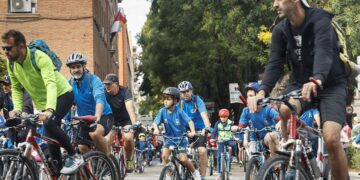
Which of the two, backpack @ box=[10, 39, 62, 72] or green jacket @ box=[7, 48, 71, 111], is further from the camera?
backpack @ box=[10, 39, 62, 72]

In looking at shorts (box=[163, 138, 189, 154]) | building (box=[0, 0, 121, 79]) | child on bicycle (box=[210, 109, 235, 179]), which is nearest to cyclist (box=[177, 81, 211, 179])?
shorts (box=[163, 138, 189, 154])

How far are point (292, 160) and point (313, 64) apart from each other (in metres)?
0.84

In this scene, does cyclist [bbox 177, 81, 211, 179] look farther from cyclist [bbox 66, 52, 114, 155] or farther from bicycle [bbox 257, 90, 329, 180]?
bicycle [bbox 257, 90, 329, 180]

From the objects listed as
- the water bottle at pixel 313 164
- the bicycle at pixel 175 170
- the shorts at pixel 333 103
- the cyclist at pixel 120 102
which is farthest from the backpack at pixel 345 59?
the cyclist at pixel 120 102

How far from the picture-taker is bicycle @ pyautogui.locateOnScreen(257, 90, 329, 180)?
576 centimetres

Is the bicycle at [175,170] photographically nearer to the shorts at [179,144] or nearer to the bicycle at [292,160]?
the shorts at [179,144]

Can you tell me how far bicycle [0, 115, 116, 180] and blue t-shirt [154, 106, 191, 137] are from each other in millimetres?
3418

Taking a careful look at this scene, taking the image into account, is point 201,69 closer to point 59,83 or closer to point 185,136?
point 185,136

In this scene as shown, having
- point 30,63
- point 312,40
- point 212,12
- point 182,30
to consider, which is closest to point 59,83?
point 30,63

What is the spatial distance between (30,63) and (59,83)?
0.48m

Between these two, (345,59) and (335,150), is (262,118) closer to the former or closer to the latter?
(345,59)

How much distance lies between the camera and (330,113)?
19.9ft

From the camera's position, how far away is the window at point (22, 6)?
31.4 metres

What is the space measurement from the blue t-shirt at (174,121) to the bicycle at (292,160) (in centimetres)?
533
